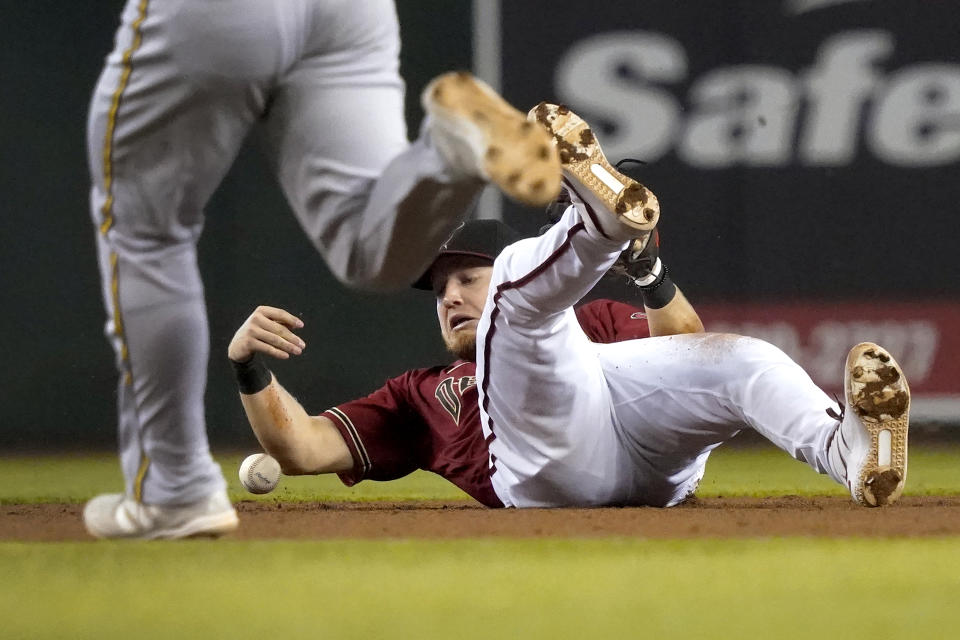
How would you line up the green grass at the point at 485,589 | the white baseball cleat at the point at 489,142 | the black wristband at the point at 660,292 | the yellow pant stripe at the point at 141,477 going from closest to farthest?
the green grass at the point at 485,589
the white baseball cleat at the point at 489,142
the yellow pant stripe at the point at 141,477
the black wristband at the point at 660,292

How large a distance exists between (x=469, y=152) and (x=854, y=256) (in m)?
3.83

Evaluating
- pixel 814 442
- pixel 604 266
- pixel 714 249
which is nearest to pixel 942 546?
pixel 814 442

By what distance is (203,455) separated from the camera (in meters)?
1.93

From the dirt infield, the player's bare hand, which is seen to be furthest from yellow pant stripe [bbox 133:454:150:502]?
the player's bare hand

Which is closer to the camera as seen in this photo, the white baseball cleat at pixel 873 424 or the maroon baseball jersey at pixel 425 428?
the white baseball cleat at pixel 873 424

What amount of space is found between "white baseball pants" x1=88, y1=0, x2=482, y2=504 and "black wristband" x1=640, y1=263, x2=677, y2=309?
112 cm

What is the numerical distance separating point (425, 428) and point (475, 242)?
42cm

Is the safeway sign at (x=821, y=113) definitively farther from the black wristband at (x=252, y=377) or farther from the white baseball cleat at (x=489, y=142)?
the white baseball cleat at (x=489, y=142)

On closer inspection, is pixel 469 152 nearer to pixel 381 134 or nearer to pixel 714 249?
pixel 381 134

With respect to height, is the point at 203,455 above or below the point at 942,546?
above

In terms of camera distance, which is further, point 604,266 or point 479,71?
point 479,71

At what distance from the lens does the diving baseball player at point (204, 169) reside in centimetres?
175

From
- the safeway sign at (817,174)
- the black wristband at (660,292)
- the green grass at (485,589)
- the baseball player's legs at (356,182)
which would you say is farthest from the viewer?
the safeway sign at (817,174)

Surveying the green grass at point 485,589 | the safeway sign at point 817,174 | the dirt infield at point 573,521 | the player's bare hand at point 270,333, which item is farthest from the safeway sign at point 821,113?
the green grass at point 485,589
